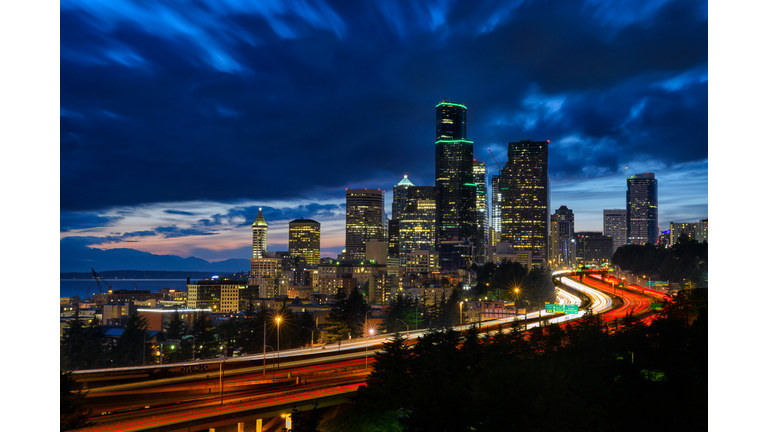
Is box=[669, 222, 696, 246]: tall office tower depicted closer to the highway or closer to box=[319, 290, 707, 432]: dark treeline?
box=[319, 290, 707, 432]: dark treeline

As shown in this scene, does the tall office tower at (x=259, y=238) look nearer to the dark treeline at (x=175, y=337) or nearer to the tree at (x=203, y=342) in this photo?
the tree at (x=203, y=342)

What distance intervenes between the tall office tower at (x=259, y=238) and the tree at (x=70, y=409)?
16846cm

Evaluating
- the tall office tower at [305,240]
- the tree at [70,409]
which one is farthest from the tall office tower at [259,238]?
the tree at [70,409]

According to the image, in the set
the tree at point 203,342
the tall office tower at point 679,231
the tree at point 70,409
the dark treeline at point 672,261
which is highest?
the tall office tower at point 679,231

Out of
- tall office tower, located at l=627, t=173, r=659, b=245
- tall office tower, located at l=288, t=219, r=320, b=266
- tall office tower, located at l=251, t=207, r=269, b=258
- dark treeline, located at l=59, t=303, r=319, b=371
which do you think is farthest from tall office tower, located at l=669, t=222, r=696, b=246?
tall office tower, located at l=251, t=207, r=269, b=258

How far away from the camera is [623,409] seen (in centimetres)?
1289

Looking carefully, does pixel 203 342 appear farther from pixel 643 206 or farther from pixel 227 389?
pixel 643 206

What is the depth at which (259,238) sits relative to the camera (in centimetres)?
18925

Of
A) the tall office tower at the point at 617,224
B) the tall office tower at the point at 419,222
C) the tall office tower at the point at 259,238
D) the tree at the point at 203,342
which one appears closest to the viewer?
the tree at the point at 203,342

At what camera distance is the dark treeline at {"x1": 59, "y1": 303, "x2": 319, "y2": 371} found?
131 feet

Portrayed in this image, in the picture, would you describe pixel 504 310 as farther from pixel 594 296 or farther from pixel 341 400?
pixel 341 400

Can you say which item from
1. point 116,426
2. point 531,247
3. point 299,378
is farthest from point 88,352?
point 531,247

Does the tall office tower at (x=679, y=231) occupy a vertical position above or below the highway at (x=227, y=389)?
above

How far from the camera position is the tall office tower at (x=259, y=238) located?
185 metres
